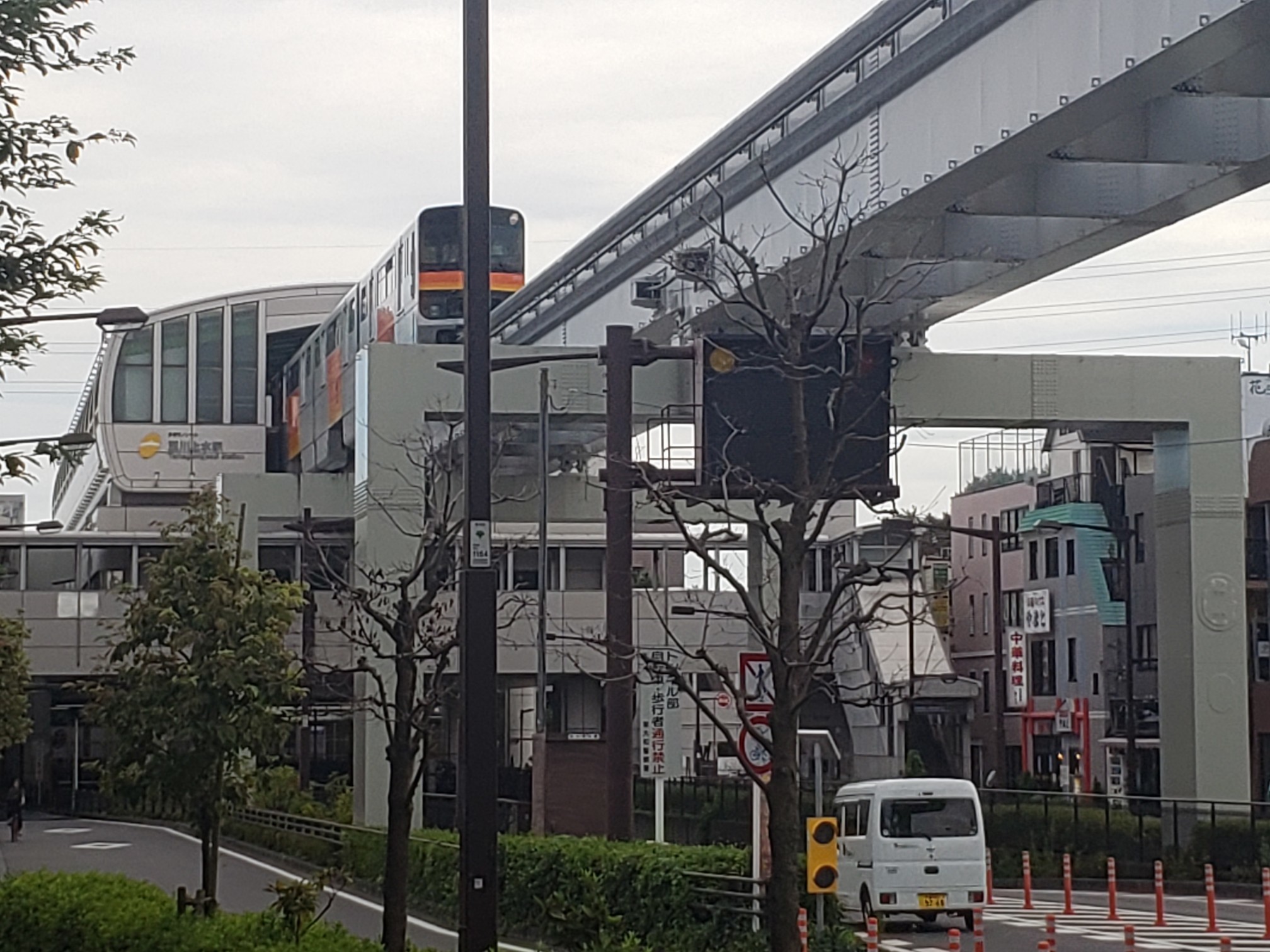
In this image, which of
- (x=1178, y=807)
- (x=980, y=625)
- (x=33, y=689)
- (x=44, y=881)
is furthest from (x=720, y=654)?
(x=44, y=881)

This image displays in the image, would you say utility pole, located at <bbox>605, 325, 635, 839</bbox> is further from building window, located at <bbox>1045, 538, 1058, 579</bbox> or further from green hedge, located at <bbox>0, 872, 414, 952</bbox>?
building window, located at <bbox>1045, 538, 1058, 579</bbox>

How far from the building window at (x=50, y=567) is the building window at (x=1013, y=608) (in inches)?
1193

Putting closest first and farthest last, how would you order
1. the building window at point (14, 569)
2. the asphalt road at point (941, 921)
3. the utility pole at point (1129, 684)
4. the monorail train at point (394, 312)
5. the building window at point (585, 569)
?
the asphalt road at point (941, 921)
the monorail train at point (394, 312)
the utility pole at point (1129, 684)
the building window at point (14, 569)
the building window at point (585, 569)

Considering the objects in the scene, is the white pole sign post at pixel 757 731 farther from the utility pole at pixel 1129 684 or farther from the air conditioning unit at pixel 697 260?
the utility pole at pixel 1129 684

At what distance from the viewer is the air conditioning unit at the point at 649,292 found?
2705cm

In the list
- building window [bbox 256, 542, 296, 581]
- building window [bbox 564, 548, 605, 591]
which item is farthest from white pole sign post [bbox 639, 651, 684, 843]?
building window [bbox 564, 548, 605, 591]

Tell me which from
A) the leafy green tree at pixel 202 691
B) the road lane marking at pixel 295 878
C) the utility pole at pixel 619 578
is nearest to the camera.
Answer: the leafy green tree at pixel 202 691

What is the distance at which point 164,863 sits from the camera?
39281 millimetres

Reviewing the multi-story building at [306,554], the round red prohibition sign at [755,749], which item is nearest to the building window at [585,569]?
the multi-story building at [306,554]

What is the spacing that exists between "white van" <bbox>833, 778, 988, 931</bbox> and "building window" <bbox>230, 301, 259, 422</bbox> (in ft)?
143

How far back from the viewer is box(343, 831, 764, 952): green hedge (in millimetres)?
18688

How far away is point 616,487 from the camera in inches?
845

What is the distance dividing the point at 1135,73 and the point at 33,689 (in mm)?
51198

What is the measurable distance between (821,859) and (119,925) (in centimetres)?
560
